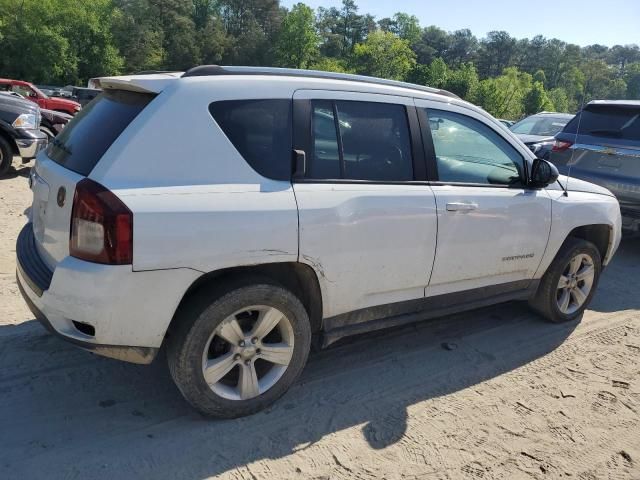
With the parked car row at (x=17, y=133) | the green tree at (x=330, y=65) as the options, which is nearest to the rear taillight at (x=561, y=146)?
the parked car row at (x=17, y=133)

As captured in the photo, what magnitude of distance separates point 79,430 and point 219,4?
381ft

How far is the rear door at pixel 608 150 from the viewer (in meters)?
6.36

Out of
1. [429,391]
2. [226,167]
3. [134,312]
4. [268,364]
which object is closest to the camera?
[134,312]

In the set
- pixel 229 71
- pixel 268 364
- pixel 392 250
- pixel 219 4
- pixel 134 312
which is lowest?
pixel 268 364

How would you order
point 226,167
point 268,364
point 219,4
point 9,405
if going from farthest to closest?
point 219,4
point 268,364
point 9,405
point 226,167

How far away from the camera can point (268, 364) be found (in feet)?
10.2

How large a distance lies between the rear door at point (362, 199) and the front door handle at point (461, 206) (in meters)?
0.16

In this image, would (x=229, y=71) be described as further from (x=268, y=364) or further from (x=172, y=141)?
(x=268, y=364)

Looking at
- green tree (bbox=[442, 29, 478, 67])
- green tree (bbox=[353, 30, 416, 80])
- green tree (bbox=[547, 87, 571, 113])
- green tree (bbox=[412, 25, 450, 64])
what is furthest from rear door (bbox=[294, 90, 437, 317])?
green tree (bbox=[442, 29, 478, 67])

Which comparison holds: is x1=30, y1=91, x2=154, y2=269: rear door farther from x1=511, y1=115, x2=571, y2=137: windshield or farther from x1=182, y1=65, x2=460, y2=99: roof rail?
x1=511, y1=115, x2=571, y2=137: windshield

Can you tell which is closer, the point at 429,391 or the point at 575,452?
the point at 575,452

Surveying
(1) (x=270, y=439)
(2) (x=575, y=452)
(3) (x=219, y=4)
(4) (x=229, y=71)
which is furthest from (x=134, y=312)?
(3) (x=219, y=4)

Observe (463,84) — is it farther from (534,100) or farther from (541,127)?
(541,127)

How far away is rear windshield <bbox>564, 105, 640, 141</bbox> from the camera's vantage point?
6.53 m
